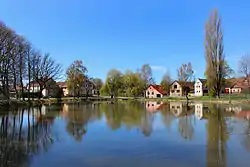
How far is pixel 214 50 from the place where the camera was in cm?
3697

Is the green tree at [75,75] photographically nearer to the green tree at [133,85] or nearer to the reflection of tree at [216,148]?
the green tree at [133,85]

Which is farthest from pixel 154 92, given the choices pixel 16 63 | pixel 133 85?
pixel 16 63

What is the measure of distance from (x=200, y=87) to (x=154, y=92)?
1216cm

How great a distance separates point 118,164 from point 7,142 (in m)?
5.11

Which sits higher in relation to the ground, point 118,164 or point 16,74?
point 16,74

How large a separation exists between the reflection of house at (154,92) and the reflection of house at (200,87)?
8296mm

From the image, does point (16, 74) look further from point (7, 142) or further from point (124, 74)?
point (124, 74)

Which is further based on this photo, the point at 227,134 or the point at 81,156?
the point at 227,134

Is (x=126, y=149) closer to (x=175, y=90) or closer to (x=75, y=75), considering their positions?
(x=75, y=75)

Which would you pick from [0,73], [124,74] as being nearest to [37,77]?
[0,73]

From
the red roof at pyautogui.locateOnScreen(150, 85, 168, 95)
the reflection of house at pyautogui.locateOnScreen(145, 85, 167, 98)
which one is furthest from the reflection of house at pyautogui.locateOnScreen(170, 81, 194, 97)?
the reflection of house at pyautogui.locateOnScreen(145, 85, 167, 98)

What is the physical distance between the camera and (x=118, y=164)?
6320mm

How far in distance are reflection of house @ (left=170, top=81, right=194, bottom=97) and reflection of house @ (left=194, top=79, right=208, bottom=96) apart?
5.49 feet

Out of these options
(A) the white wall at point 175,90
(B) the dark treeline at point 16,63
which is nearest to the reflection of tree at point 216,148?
(B) the dark treeline at point 16,63
